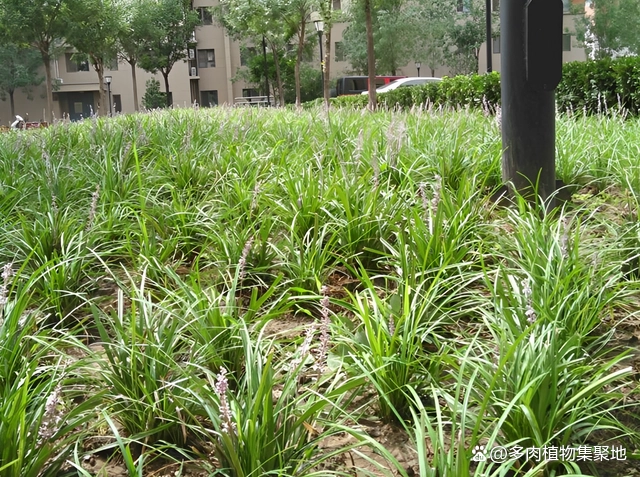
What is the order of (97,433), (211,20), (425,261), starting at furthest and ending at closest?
(211,20)
(425,261)
(97,433)

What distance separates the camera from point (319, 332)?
2.26 m

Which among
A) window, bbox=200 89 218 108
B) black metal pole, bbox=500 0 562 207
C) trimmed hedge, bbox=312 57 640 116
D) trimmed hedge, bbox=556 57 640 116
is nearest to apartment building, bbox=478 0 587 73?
window, bbox=200 89 218 108

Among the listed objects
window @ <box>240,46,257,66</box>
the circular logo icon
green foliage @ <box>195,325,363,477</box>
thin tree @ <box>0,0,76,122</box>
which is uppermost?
window @ <box>240,46,257,66</box>

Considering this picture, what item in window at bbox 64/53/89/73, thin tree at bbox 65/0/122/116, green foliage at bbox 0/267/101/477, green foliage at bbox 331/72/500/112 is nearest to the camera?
green foliage at bbox 0/267/101/477

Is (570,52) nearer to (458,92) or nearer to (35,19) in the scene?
(35,19)

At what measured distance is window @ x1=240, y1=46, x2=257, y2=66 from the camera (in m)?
→ 53.2

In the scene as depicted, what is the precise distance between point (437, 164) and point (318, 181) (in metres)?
0.99

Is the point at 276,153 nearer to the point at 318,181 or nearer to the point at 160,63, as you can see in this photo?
the point at 318,181

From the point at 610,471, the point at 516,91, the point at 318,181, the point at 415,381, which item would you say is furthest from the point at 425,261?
the point at 516,91

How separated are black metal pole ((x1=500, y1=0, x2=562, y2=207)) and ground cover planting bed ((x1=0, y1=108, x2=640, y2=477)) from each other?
286 millimetres

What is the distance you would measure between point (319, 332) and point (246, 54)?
2169 inches

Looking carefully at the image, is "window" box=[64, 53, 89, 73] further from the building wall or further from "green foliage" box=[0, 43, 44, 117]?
the building wall

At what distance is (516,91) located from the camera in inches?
164

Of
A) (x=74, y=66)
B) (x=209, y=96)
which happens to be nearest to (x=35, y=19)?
(x=209, y=96)
